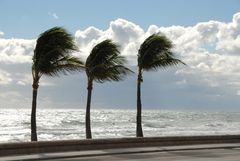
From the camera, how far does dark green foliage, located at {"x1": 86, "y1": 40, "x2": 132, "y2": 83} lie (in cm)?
2650

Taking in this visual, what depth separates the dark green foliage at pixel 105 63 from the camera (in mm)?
26500

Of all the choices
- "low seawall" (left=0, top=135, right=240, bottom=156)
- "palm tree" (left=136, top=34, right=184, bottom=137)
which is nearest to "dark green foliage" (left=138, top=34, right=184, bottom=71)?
"palm tree" (left=136, top=34, right=184, bottom=137)

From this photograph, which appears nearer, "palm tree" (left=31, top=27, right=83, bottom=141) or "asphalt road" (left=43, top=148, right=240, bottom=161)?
"asphalt road" (left=43, top=148, right=240, bottom=161)

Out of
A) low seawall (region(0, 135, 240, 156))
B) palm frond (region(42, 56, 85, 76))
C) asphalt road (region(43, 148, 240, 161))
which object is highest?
palm frond (region(42, 56, 85, 76))

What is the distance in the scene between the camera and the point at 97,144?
899 inches

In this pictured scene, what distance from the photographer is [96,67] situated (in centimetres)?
2630

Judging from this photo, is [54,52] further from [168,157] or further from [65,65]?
[168,157]

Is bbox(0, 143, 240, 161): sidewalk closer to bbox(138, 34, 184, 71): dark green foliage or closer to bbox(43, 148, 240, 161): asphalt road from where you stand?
bbox(43, 148, 240, 161): asphalt road

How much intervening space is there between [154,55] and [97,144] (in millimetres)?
7494

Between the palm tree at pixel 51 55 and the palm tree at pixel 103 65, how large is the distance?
2.34 metres

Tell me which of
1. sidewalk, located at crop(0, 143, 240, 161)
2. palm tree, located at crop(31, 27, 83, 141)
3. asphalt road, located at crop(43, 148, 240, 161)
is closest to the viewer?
sidewalk, located at crop(0, 143, 240, 161)

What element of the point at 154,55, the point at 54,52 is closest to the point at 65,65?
the point at 54,52

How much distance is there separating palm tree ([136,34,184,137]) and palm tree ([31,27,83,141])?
17.2ft

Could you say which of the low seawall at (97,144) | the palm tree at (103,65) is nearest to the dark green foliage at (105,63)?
the palm tree at (103,65)
